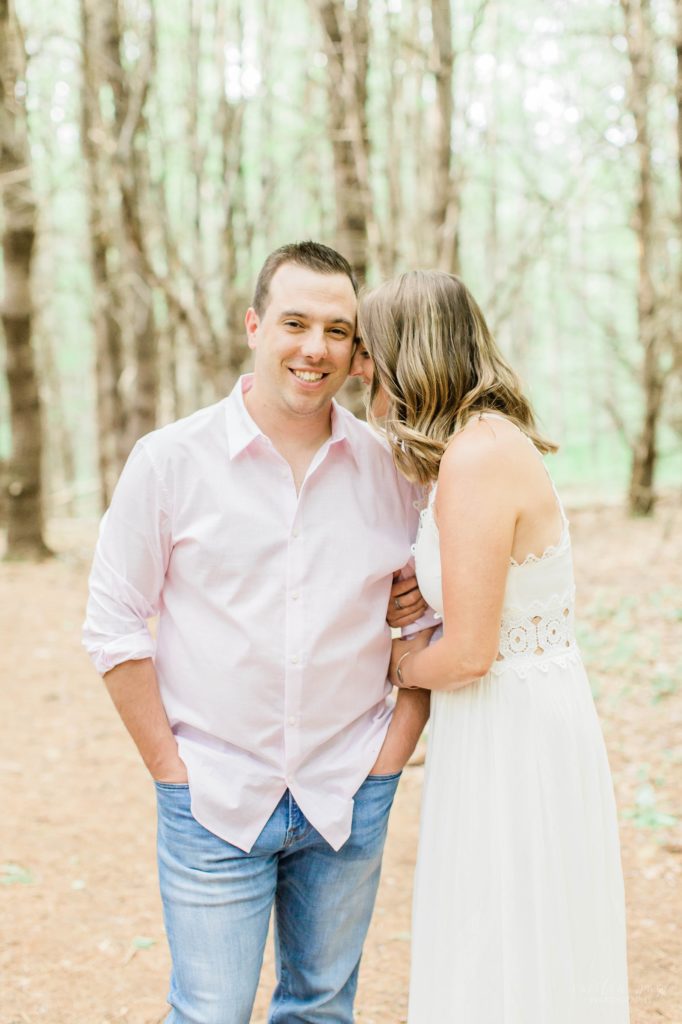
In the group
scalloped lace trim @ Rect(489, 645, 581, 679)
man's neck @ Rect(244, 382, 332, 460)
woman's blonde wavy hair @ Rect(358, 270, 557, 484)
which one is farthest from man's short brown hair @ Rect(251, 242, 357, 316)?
scalloped lace trim @ Rect(489, 645, 581, 679)

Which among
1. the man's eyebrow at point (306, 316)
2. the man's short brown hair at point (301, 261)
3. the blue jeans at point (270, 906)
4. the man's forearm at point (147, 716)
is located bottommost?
the blue jeans at point (270, 906)

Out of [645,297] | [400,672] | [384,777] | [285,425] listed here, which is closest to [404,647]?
[400,672]

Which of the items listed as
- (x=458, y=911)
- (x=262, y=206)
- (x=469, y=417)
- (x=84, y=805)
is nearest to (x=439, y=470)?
(x=469, y=417)

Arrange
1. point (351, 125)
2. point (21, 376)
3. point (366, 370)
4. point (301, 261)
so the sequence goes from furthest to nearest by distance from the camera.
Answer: point (21, 376)
point (351, 125)
point (366, 370)
point (301, 261)

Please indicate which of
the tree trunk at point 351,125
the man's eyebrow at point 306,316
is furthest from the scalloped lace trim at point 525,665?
the tree trunk at point 351,125

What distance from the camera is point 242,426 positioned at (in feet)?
7.75

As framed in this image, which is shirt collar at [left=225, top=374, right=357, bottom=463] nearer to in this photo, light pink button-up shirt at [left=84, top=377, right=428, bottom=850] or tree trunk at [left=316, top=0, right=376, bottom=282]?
light pink button-up shirt at [left=84, top=377, right=428, bottom=850]

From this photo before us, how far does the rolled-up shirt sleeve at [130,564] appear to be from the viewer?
2.27 metres

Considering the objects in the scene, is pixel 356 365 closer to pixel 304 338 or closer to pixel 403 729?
pixel 304 338

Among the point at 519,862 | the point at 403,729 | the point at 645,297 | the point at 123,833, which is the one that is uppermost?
the point at 645,297

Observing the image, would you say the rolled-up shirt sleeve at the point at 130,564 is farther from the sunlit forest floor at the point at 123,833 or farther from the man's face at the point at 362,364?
the sunlit forest floor at the point at 123,833

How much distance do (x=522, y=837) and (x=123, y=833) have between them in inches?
128

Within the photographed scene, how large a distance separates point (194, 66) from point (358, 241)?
1.93 m

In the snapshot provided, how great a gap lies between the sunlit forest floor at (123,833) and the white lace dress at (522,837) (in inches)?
53.9
